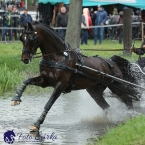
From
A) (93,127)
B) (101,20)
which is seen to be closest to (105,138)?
(93,127)

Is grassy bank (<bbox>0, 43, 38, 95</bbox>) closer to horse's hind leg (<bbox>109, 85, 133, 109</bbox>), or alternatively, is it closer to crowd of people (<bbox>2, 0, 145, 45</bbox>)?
horse's hind leg (<bbox>109, 85, 133, 109</bbox>)

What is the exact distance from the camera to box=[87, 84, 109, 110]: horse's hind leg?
12.8 meters

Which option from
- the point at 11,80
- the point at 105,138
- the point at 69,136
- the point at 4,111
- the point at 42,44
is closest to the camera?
the point at 105,138

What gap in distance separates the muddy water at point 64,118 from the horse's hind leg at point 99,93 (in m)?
0.16

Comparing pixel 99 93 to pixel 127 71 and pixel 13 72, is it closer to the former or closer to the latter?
pixel 127 71

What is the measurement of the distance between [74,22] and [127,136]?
Answer: 12.6 meters

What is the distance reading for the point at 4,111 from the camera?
1332 cm

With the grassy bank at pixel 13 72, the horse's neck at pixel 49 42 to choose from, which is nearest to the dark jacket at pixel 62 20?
the grassy bank at pixel 13 72

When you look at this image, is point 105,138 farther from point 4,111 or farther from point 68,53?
point 4,111

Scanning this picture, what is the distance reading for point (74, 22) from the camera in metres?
21.7

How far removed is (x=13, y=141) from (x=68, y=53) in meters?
2.19

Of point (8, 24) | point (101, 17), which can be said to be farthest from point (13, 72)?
point (101, 17)

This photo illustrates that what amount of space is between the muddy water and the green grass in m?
0.50

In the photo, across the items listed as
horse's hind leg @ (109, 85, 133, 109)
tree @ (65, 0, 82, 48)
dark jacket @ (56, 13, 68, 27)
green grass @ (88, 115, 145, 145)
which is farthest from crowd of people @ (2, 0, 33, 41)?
green grass @ (88, 115, 145, 145)
